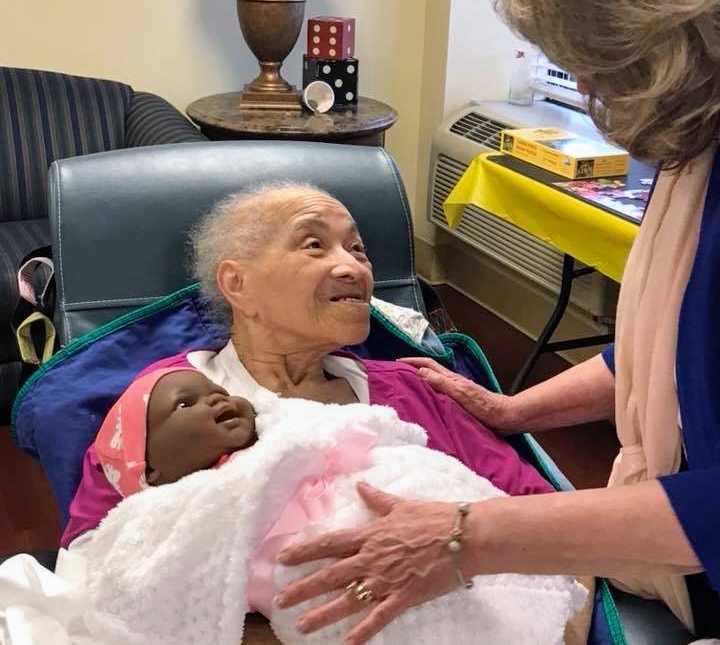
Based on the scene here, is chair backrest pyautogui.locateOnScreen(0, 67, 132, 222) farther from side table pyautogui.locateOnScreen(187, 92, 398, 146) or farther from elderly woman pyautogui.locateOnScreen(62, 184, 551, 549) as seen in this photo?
elderly woman pyautogui.locateOnScreen(62, 184, 551, 549)

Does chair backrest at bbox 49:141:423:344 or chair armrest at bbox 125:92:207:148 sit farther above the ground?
chair backrest at bbox 49:141:423:344

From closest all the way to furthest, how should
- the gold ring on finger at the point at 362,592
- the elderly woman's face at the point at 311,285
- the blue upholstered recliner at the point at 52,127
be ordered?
1. the gold ring on finger at the point at 362,592
2. the elderly woman's face at the point at 311,285
3. the blue upholstered recliner at the point at 52,127

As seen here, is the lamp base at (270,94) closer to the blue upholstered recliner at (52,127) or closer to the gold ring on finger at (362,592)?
the blue upholstered recliner at (52,127)

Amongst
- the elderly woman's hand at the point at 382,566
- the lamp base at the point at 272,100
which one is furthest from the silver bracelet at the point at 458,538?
the lamp base at the point at 272,100

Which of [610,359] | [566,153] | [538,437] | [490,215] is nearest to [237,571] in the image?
[610,359]

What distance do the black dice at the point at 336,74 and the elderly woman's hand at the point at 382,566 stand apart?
Answer: 239cm

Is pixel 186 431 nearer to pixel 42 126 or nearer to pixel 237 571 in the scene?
pixel 237 571

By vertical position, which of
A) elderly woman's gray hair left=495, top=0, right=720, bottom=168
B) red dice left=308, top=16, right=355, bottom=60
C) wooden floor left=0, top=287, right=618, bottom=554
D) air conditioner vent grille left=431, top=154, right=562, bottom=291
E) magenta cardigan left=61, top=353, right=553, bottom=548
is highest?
elderly woman's gray hair left=495, top=0, right=720, bottom=168

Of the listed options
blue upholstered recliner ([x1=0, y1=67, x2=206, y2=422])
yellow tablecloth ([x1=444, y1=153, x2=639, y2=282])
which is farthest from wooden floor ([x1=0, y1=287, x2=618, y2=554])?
blue upholstered recliner ([x1=0, y1=67, x2=206, y2=422])

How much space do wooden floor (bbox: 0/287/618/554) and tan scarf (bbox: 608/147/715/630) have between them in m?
1.42

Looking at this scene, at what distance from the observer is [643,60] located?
102cm

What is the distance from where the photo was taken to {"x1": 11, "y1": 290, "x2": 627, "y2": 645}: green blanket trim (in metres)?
1.32

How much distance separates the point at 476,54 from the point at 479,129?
1.19ft

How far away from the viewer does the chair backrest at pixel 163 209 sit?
1671 millimetres
